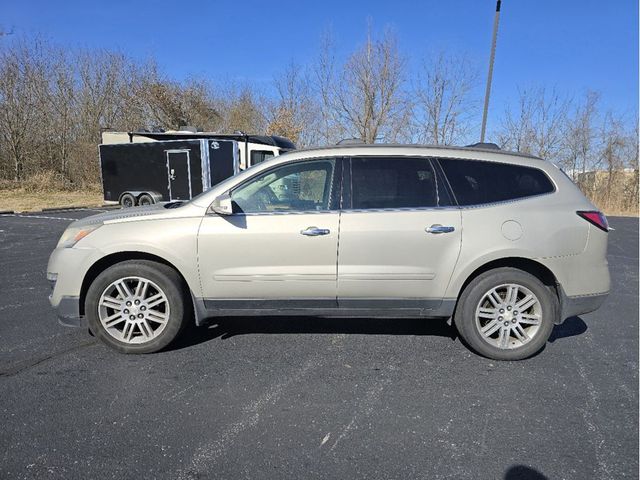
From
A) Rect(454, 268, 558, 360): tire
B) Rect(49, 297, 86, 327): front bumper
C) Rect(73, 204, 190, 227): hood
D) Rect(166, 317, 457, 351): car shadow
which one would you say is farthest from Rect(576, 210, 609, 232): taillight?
Rect(49, 297, 86, 327): front bumper

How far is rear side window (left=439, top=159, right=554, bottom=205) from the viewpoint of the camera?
347 centimetres

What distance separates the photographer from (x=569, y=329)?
13.8 feet

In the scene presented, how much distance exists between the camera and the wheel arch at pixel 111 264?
11.4 feet

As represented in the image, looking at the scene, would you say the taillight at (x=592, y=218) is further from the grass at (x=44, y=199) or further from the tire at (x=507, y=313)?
the grass at (x=44, y=199)

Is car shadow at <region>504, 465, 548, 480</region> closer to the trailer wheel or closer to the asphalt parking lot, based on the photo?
the asphalt parking lot

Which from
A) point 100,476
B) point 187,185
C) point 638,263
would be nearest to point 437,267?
point 100,476

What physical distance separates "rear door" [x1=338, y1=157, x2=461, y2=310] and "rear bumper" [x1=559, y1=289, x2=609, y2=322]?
3.42 feet

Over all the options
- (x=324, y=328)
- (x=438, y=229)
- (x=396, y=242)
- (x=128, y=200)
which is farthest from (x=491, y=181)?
(x=128, y=200)

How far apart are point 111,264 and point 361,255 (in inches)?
88.0

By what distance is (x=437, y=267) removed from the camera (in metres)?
3.39

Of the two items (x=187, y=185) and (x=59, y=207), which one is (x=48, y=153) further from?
(x=187, y=185)

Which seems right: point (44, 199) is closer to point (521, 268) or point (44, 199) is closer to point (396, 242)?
point (396, 242)

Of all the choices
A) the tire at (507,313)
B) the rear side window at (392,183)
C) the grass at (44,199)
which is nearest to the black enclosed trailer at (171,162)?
the grass at (44,199)

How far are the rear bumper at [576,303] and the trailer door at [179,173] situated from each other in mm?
12347
